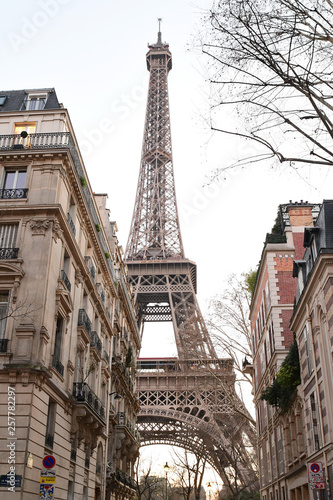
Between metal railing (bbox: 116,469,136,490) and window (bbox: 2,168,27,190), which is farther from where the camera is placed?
metal railing (bbox: 116,469,136,490)

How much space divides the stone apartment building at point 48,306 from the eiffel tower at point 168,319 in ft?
39.5

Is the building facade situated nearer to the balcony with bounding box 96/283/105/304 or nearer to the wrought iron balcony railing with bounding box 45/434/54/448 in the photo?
the wrought iron balcony railing with bounding box 45/434/54/448

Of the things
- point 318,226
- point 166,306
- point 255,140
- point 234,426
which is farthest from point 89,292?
point 166,306

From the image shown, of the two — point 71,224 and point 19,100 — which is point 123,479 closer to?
point 71,224

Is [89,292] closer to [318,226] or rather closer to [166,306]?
[318,226]

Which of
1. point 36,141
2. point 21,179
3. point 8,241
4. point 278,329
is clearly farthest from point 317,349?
point 36,141

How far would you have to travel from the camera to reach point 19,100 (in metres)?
27.6

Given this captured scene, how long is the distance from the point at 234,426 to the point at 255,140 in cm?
4533

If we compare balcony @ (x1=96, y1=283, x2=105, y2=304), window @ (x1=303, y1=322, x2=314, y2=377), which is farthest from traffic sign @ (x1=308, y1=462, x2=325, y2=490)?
balcony @ (x1=96, y1=283, x2=105, y2=304)

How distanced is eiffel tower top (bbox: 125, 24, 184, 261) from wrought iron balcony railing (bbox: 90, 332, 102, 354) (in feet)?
178

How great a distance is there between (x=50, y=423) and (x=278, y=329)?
13948 mm

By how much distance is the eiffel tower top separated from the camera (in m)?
88.7

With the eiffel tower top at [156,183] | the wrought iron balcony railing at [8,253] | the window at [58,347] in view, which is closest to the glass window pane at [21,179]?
the wrought iron balcony railing at [8,253]

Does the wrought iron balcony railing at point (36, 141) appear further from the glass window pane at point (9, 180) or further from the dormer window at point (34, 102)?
the dormer window at point (34, 102)
